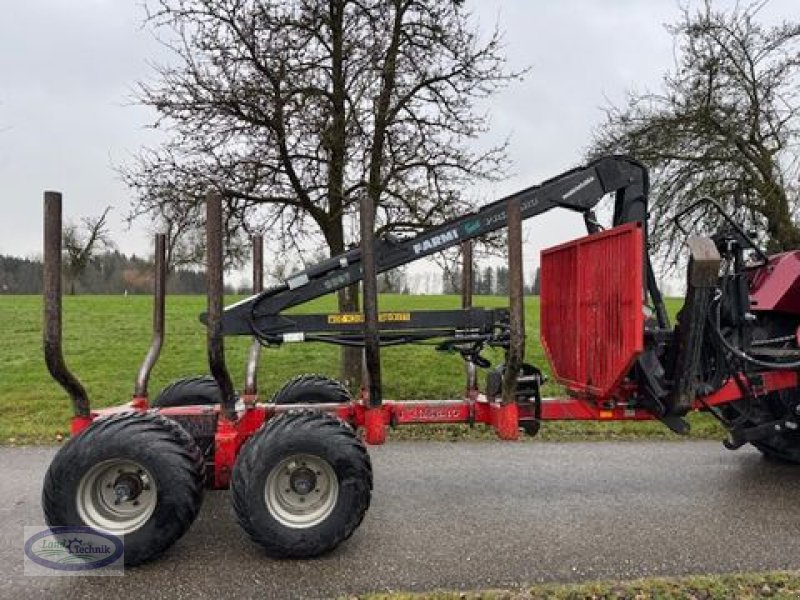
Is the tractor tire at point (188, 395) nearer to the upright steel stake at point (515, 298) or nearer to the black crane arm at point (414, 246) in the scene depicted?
the black crane arm at point (414, 246)

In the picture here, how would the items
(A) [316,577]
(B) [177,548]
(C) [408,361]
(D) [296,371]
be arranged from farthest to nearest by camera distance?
(C) [408,361] → (D) [296,371] → (B) [177,548] → (A) [316,577]

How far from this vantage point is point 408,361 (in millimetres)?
12812

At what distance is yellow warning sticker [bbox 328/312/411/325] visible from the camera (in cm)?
523

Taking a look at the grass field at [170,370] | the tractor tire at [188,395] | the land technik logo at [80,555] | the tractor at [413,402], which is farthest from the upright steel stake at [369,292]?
the grass field at [170,370]

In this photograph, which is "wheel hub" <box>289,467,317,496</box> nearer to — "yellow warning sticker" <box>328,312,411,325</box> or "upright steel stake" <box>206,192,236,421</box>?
"upright steel stake" <box>206,192,236,421</box>

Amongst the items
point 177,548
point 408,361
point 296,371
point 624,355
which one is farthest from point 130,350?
point 624,355

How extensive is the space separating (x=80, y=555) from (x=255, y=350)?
7.94 ft

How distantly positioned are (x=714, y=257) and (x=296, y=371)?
803 centimetres

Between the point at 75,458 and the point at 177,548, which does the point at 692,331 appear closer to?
the point at 177,548

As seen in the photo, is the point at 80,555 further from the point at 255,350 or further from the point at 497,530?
the point at 497,530

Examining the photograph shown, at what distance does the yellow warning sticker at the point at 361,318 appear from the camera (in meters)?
5.23

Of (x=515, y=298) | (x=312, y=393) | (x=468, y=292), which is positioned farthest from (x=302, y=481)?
(x=468, y=292)

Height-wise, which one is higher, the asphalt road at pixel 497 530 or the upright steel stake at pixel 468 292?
the upright steel stake at pixel 468 292

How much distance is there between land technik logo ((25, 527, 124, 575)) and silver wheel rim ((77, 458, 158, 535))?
0.07 metres
